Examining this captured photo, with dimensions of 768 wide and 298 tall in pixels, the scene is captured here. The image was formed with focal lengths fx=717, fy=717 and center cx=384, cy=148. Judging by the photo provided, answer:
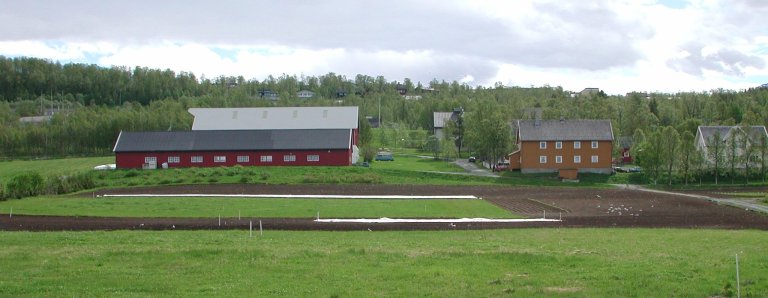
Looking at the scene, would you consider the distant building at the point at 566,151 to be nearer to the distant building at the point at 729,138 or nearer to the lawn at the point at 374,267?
the distant building at the point at 729,138

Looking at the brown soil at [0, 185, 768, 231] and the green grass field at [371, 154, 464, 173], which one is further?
the green grass field at [371, 154, 464, 173]

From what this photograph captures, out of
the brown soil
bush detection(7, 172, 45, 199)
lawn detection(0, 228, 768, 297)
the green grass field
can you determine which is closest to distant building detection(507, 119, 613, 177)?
the green grass field

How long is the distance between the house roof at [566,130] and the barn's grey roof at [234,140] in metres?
18.3

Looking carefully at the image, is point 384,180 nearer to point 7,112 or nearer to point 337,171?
point 337,171

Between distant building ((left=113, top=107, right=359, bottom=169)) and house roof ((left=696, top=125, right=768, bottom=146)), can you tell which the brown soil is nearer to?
distant building ((left=113, top=107, right=359, bottom=169))

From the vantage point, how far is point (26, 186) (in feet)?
166

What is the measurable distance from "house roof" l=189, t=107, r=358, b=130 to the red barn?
37.2 ft

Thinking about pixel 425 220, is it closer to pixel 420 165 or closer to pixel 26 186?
pixel 26 186

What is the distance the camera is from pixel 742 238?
86.6ft

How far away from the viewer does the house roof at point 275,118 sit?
85750mm

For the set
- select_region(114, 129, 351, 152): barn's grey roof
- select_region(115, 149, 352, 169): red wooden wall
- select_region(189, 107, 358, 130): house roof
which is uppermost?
select_region(189, 107, 358, 130): house roof

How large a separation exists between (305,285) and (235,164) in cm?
5827

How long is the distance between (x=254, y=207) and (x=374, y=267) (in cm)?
2451

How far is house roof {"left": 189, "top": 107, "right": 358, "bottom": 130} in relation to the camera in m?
85.8
